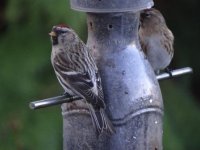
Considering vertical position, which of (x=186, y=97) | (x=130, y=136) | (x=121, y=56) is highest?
(x=121, y=56)

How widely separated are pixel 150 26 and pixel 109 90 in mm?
661

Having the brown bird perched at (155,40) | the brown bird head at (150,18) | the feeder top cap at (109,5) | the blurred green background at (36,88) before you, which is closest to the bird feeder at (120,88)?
the feeder top cap at (109,5)

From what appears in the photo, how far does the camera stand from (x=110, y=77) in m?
3.98

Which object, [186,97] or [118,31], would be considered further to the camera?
[186,97]

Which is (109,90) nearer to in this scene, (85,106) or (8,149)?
(85,106)

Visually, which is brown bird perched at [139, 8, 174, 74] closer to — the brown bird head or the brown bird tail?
the brown bird head

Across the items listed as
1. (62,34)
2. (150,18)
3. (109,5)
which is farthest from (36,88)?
(109,5)

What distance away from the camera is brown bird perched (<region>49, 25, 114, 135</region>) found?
153 inches

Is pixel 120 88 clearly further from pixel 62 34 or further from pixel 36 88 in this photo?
pixel 36 88

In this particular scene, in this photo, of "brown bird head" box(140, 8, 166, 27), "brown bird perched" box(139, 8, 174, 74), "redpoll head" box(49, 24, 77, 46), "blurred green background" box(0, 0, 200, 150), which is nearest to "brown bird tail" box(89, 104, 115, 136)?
"redpoll head" box(49, 24, 77, 46)

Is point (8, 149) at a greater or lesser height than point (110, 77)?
lesser

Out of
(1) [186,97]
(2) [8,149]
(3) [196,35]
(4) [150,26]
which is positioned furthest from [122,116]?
(3) [196,35]

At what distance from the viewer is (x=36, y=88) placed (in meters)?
5.11

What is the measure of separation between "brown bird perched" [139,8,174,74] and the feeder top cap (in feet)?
1.12
